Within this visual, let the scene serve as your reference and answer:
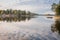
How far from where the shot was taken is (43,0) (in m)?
6.86

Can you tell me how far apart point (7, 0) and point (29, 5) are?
990 mm

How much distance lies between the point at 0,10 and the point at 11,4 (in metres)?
0.56

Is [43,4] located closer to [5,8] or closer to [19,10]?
[19,10]

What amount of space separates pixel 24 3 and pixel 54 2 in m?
1.24

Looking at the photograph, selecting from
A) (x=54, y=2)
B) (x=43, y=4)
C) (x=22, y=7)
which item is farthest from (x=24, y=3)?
(x=54, y=2)

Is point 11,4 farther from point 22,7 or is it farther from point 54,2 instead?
point 54,2

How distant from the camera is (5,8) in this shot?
7.21 m

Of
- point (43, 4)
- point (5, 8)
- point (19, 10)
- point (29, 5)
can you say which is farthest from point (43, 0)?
point (5, 8)

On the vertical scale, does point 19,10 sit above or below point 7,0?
below

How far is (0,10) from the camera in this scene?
723cm

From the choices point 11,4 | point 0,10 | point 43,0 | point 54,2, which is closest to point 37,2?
point 43,0

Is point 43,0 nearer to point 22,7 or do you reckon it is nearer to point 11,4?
point 22,7

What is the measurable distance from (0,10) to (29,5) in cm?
132

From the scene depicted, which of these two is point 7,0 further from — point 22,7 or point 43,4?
point 43,4
